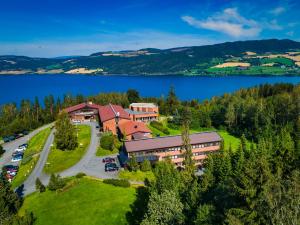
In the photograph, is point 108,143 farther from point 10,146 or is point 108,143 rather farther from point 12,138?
point 12,138

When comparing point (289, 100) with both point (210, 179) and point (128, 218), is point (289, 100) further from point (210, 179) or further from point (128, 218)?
point (128, 218)

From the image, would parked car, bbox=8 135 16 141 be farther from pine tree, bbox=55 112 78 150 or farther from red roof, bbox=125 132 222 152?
red roof, bbox=125 132 222 152

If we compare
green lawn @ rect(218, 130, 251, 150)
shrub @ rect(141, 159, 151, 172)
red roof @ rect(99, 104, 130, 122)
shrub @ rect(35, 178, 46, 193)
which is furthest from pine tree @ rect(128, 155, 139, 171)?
green lawn @ rect(218, 130, 251, 150)

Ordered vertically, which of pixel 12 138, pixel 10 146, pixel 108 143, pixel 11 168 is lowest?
pixel 10 146

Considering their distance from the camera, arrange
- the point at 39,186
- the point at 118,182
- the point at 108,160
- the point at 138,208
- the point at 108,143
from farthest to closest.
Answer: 1. the point at 108,143
2. the point at 108,160
3. the point at 118,182
4. the point at 39,186
5. the point at 138,208

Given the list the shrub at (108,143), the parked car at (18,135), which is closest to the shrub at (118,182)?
the shrub at (108,143)

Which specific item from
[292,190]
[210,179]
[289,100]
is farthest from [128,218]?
[289,100]

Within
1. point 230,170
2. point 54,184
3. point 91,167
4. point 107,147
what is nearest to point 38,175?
point 54,184
